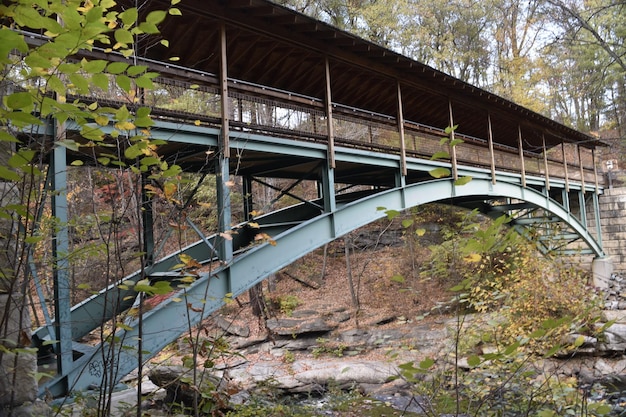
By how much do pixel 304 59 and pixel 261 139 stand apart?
224cm

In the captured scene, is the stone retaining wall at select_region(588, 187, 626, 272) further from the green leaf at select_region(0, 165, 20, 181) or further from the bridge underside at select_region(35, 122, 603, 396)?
the green leaf at select_region(0, 165, 20, 181)

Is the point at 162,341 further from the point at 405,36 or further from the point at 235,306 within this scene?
the point at 405,36

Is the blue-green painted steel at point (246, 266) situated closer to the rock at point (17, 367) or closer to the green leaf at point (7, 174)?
the rock at point (17, 367)

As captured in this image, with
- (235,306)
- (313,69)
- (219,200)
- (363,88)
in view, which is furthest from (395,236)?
(219,200)

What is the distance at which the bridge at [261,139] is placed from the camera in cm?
473

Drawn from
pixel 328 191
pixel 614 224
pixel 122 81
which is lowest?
pixel 614 224

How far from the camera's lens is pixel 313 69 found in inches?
322

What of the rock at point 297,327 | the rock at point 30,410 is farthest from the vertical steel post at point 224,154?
the rock at point 297,327

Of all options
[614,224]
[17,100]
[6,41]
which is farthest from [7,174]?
[614,224]

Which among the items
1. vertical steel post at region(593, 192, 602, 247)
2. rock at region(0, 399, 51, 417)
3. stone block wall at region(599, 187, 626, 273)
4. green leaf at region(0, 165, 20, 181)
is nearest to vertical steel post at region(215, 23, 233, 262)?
rock at region(0, 399, 51, 417)

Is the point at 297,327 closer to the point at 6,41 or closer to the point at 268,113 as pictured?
the point at 268,113

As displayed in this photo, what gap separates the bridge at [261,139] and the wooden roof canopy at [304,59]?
0.03 metres

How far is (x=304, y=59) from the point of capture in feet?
24.9

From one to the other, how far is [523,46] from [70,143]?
29123 millimetres
